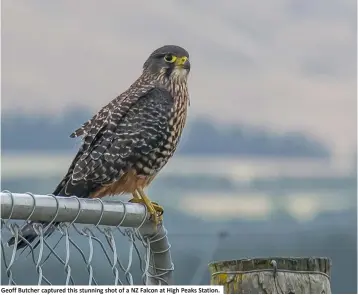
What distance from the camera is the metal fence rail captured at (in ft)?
12.1

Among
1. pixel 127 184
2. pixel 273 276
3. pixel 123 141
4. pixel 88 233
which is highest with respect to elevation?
pixel 123 141

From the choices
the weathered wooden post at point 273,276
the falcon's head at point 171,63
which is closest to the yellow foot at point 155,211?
the weathered wooden post at point 273,276

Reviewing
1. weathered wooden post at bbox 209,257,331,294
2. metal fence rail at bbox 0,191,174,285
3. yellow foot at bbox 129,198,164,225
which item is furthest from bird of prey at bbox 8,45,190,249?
weathered wooden post at bbox 209,257,331,294

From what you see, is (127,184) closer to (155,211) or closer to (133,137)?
(133,137)

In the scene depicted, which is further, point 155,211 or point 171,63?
point 171,63

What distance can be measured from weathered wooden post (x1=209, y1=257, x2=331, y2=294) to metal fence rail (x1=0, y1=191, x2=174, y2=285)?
362 mm

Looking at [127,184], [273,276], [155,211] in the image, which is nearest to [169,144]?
[127,184]

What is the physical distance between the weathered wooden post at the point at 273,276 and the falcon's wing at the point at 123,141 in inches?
67.7

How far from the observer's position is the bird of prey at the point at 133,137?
18.8 ft

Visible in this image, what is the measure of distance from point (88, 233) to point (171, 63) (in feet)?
8.87

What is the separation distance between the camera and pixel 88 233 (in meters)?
3.97
